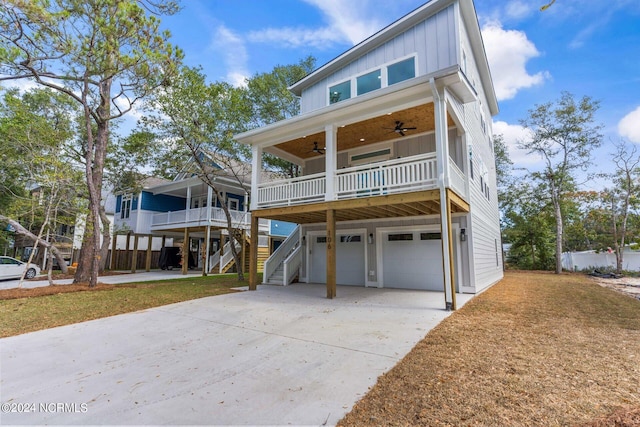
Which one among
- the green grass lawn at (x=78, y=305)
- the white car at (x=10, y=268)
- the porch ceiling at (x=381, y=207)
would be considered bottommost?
the green grass lawn at (x=78, y=305)

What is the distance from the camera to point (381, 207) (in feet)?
28.0

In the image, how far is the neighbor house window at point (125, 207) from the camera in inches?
846

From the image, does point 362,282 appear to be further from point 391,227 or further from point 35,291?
point 35,291

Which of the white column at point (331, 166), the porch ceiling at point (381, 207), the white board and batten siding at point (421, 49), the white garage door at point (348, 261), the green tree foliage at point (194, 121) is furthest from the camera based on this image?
the green tree foliage at point (194, 121)

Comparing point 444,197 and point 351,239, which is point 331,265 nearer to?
point 351,239

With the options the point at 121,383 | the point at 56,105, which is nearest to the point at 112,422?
the point at 121,383

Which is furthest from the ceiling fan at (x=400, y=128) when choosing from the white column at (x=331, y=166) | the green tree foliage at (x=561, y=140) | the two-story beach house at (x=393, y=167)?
the green tree foliage at (x=561, y=140)

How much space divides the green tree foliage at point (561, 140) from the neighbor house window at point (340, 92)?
48.7 ft

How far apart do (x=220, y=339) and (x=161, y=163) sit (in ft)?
37.4

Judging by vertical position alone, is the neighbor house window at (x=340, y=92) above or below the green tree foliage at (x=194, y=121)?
above

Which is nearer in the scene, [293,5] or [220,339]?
[220,339]

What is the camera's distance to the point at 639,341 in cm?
455

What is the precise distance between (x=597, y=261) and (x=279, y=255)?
20511mm

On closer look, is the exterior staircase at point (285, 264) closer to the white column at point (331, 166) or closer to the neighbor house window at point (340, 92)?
the white column at point (331, 166)
